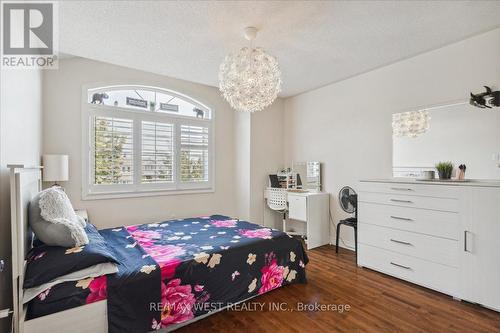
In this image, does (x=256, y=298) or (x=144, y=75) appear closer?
(x=256, y=298)

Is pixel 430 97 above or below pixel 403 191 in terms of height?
above

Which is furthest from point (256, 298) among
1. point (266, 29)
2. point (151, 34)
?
point (151, 34)

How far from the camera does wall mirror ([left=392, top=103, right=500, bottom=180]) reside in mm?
2457

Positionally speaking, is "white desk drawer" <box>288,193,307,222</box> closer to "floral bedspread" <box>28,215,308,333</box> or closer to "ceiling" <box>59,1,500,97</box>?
"floral bedspread" <box>28,215,308,333</box>

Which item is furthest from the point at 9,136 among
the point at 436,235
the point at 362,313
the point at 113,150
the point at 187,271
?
the point at 436,235

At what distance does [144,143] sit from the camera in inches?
146

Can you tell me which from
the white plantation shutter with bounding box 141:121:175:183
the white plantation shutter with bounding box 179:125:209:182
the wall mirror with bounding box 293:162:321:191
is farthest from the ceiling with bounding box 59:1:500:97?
the wall mirror with bounding box 293:162:321:191

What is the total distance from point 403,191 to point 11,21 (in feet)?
12.5

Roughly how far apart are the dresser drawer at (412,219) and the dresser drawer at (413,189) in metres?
0.17

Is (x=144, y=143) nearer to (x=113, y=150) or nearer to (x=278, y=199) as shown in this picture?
(x=113, y=150)

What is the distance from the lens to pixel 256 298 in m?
2.37

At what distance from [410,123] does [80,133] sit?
4.25 meters

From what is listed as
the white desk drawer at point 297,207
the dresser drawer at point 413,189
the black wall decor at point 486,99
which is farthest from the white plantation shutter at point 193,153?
the black wall decor at point 486,99

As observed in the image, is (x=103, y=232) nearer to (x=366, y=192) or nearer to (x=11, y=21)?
(x=11, y=21)
